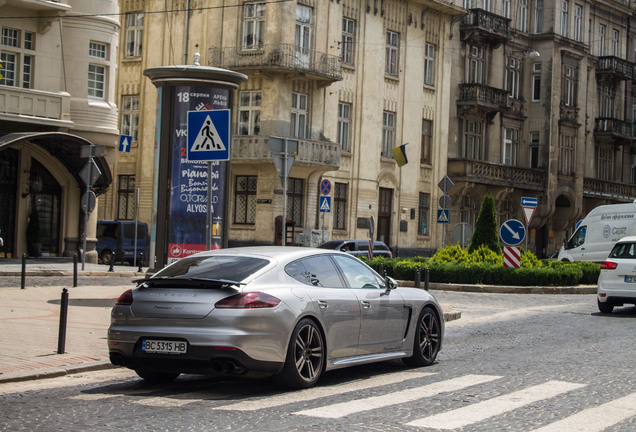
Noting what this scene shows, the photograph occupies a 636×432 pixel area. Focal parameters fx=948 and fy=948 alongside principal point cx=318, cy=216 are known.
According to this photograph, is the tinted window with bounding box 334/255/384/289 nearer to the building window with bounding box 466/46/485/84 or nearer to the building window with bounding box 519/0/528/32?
the building window with bounding box 466/46/485/84

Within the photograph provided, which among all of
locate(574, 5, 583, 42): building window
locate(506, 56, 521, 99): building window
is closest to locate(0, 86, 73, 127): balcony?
locate(506, 56, 521, 99): building window

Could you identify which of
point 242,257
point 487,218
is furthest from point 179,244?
point 487,218

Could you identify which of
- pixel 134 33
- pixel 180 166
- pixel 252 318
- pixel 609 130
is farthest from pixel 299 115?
pixel 252 318

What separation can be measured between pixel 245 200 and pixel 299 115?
14.7ft

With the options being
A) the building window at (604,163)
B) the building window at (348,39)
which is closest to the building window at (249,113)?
the building window at (348,39)

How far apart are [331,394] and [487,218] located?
21555 mm

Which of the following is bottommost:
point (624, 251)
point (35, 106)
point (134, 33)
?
point (624, 251)

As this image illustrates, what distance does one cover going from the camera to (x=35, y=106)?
3108cm

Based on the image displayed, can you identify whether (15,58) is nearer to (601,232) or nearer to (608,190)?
(601,232)

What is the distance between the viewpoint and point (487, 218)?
1177 inches

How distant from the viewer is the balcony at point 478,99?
49812 mm

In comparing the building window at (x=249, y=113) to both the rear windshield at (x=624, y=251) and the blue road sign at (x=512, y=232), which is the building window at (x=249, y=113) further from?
the rear windshield at (x=624, y=251)

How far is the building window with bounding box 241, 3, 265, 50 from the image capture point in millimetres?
40969

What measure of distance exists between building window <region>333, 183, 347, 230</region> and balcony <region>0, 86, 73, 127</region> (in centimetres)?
1478
